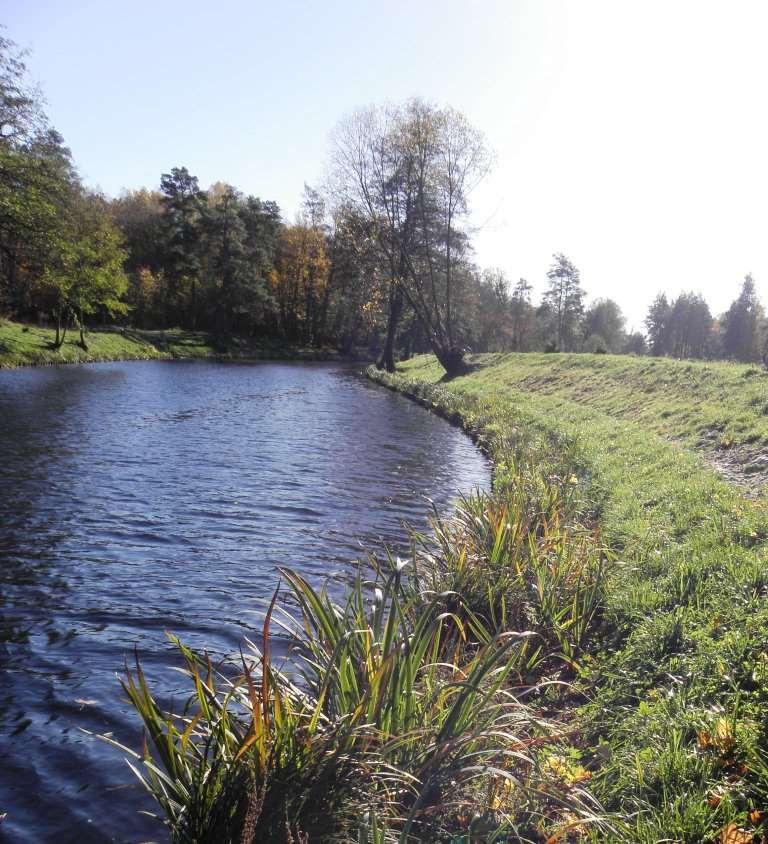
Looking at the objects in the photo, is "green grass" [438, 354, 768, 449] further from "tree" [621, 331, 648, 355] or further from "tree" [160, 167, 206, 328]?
"tree" [621, 331, 648, 355]

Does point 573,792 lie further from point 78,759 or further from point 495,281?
point 495,281

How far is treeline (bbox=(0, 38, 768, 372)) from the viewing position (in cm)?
3344

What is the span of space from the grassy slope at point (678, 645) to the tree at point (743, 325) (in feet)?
242

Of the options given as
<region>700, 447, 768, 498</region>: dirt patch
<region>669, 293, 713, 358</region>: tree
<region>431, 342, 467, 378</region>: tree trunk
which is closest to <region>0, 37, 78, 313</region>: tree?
<region>431, 342, 467, 378</region>: tree trunk

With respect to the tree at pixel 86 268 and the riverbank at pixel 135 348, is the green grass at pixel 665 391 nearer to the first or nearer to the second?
the tree at pixel 86 268

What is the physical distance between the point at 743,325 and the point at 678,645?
84.1 metres

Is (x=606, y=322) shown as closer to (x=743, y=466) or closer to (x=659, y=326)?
(x=659, y=326)

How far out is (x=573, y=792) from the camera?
365 cm

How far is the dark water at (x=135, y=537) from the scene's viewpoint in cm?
461

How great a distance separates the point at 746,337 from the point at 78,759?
8686cm

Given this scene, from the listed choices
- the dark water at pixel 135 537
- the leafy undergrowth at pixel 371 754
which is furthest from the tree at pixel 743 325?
the leafy undergrowth at pixel 371 754

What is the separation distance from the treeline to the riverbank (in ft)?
5.59

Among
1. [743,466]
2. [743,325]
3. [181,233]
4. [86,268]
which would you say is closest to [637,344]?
[743,325]

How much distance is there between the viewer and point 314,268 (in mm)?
74375
